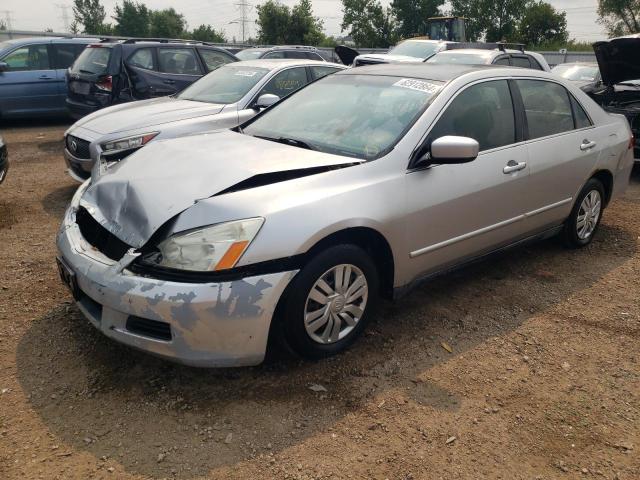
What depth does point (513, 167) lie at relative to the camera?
381 cm

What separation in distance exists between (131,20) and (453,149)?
68.0 meters

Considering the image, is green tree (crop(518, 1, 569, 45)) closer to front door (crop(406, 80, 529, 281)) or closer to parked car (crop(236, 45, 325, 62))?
parked car (crop(236, 45, 325, 62))

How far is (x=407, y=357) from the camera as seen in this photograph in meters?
3.17

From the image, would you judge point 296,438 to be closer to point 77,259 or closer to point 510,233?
point 77,259

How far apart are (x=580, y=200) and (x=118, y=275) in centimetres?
376

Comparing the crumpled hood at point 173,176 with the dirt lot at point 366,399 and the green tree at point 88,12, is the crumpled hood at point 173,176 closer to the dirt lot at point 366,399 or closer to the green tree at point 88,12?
the dirt lot at point 366,399

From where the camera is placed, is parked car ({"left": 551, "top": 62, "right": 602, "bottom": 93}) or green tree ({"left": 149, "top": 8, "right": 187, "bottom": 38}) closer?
parked car ({"left": 551, "top": 62, "right": 602, "bottom": 93})

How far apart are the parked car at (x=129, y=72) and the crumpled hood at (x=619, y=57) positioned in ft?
19.3

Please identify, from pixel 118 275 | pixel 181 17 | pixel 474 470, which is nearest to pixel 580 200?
pixel 474 470

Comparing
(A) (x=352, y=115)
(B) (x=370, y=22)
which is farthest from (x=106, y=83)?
(B) (x=370, y=22)

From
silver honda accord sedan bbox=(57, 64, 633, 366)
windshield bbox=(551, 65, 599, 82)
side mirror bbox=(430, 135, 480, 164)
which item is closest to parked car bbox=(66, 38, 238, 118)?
silver honda accord sedan bbox=(57, 64, 633, 366)

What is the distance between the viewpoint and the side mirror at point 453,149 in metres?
3.12

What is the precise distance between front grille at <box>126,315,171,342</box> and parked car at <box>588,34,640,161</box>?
6292 millimetres

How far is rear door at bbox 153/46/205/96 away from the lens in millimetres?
8430
